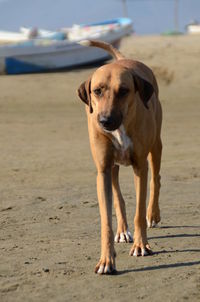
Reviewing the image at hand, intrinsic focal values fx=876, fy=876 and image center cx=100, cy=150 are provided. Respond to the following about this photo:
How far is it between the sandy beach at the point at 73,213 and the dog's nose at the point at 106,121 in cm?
105

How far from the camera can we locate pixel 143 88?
6262mm

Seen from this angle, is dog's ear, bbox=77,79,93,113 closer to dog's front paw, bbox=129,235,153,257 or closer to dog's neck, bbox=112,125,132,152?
dog's neck, bbox=112,125,132,152

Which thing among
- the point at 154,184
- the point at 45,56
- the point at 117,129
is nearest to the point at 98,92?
the point at 117,129

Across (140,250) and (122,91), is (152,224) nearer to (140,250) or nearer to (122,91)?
(140,250)

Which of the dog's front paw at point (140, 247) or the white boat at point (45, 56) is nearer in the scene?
the dog's front paw at point (140, 247)

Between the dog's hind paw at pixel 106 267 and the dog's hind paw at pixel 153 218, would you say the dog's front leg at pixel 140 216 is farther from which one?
the dog's hind paw at pixel 153 218

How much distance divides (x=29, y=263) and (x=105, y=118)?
1.30 m

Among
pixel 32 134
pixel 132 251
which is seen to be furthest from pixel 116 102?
pixel 32 134

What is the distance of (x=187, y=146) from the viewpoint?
12.2 metres

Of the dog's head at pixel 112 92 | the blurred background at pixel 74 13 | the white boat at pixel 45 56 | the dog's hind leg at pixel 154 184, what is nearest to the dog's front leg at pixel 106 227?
the dog's head at pixel 112 92

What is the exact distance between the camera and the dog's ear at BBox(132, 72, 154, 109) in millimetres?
6227

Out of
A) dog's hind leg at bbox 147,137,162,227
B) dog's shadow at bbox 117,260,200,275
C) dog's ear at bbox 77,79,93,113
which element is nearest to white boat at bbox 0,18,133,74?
dog's hind leg at bbox 147,137,162,227

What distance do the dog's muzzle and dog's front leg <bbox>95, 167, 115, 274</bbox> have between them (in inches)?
24.0

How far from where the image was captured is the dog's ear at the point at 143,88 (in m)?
6.23
